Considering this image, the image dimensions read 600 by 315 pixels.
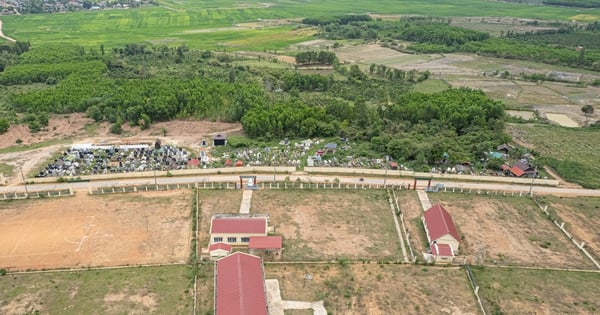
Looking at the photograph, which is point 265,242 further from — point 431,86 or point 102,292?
point 431,86

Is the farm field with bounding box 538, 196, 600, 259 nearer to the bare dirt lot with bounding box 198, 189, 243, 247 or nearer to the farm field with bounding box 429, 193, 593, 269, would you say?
the farm field with bounding box 429, 193, 593, 269

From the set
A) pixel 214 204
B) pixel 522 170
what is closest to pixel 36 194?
pixel 214 204

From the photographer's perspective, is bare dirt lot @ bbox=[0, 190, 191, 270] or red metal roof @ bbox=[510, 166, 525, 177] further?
red metal roof @ bbox=[510, 166, 525, 177]

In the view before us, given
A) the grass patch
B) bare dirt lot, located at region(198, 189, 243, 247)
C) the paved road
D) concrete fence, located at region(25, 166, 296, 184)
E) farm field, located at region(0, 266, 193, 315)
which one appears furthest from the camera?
the grass patch

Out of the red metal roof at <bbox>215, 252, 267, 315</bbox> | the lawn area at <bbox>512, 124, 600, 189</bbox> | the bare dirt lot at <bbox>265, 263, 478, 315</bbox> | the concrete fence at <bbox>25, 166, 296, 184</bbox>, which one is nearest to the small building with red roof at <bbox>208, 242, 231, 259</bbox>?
the red metal roof at <bbox>215, 252, 267, 315</bbox>

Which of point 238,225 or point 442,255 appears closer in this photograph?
point 442,255

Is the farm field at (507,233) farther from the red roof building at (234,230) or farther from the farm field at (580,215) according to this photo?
the red roof building at (234,230)

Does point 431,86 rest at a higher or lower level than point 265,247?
higher
